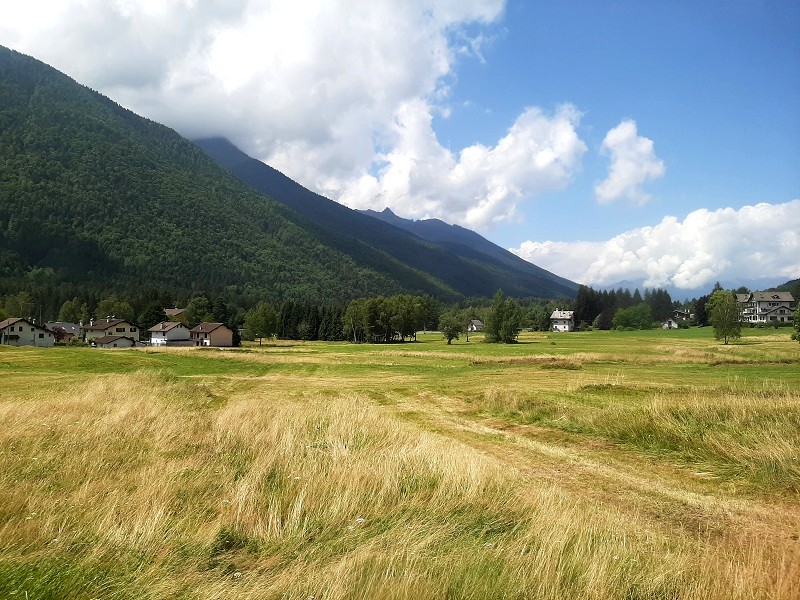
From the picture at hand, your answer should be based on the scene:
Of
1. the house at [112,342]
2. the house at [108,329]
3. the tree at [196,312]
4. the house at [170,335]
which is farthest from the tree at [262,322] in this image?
the house at [108,329]

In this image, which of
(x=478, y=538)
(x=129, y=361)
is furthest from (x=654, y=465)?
(x=129, y=361)

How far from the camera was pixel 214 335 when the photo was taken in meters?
114

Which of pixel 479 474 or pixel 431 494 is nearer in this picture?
pixel 431 494

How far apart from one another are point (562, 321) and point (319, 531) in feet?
611

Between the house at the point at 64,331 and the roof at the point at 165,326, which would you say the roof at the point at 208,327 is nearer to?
the roof at the point at 165,326

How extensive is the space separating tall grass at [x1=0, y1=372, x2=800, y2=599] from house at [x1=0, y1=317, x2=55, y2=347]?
109m

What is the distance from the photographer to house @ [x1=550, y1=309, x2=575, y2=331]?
590 ft

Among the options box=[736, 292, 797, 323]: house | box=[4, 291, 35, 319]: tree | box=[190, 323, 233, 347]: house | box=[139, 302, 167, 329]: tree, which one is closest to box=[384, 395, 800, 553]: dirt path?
box=[190, 323, 233, 347]: house

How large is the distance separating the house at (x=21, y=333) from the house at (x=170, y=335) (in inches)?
1000

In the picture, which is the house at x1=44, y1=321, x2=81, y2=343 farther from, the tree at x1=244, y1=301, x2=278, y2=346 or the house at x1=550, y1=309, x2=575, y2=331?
the house at x1=550, y1=309, x2=575, y2=331

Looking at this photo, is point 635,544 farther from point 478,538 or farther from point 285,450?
point 285,450

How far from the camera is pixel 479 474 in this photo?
862cm

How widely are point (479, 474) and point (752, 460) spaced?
291 inches

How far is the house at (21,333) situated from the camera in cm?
9512
